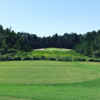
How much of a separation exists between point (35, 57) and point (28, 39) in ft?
195

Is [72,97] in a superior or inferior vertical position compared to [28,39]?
inferior

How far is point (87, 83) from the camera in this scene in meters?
11.7

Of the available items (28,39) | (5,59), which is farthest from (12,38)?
(28,39)

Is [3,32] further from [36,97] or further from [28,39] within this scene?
[36,97]

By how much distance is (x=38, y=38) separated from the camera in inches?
3698

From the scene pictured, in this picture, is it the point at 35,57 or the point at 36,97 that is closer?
the point at 36,97

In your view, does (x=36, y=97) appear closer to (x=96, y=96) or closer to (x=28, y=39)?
(x=96, y=96)

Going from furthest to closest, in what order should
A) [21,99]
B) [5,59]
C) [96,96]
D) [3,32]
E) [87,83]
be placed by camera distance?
[3,32]
[5,59]
[87,83]
[96,96]
[21,99]

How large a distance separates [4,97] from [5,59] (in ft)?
72.0

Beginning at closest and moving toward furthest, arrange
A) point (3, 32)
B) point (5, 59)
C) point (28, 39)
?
point (5, 59) → point (3, 32) → point (28, 39)

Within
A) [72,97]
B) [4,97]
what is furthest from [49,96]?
[4,97]

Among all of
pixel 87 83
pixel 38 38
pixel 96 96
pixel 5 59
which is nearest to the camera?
pixel 96 96

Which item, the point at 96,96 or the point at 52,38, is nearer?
the point at 96,96

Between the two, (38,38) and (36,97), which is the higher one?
(38,38)
